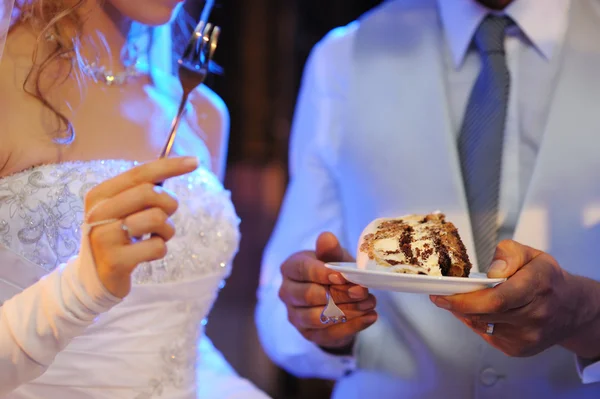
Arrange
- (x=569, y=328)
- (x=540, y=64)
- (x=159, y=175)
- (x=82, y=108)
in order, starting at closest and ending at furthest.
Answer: (x=159, y=175)
(x=569, y=328)
(x=82, y=108)
(x=540, y=64)

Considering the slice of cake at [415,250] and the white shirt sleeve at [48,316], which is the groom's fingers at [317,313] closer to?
the slice of cake at [415,250]

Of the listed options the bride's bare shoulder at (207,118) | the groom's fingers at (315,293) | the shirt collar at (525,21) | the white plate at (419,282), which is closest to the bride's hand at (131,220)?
the white plate at (419,282)

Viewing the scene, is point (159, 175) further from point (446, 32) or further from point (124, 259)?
point (446, 32)

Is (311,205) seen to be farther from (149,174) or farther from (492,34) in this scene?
(149,174)

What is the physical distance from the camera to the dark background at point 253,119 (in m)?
5.47

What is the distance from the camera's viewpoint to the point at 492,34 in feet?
6.24

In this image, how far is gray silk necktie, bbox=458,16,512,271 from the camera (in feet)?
5.83

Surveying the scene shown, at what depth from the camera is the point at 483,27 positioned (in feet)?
6.31

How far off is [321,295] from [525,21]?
103 centimetres

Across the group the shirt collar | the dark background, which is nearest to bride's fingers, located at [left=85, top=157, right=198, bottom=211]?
the shirt collar

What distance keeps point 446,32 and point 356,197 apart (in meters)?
0.57

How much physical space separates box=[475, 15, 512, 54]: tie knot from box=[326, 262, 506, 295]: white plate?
3.09 feet

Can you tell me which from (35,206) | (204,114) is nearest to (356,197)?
(204,114)

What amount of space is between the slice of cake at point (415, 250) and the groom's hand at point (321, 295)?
0.08 m
